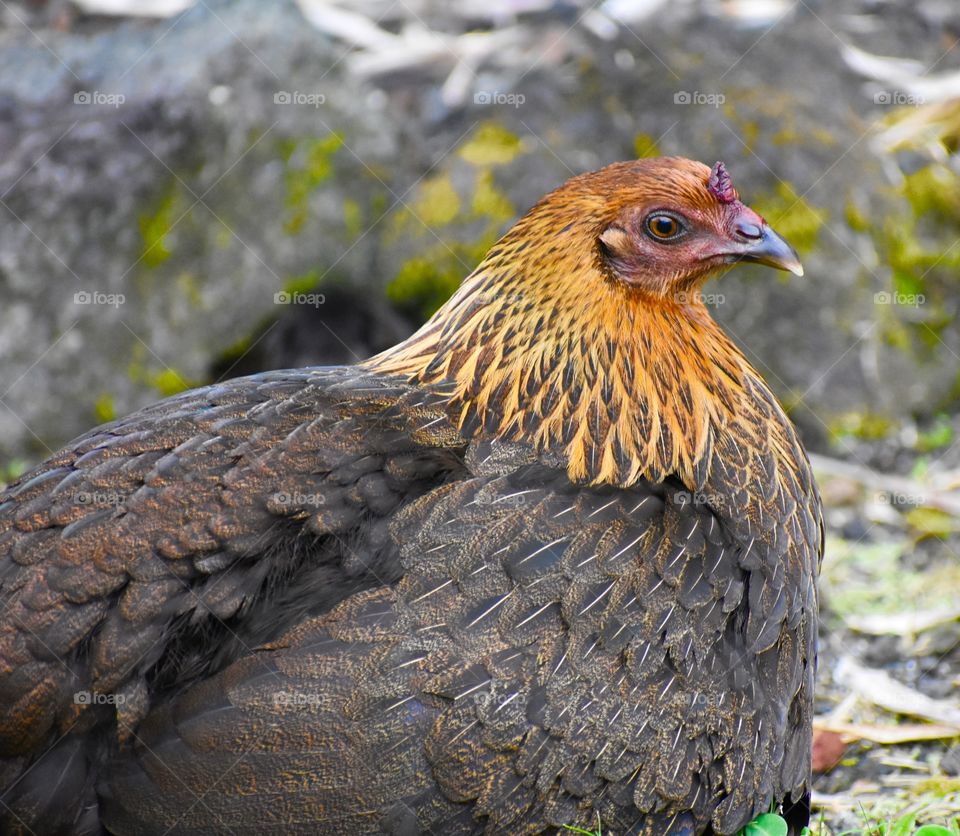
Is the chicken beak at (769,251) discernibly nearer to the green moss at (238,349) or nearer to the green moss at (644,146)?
the green moss at (644,146)

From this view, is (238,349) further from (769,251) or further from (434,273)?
(769,251)

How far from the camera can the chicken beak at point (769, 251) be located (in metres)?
4.12

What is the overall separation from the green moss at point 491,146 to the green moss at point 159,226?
5.72 ft

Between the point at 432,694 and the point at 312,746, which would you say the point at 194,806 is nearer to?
the point at 312,746

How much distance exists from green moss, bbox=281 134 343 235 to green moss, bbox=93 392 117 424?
1424 mm

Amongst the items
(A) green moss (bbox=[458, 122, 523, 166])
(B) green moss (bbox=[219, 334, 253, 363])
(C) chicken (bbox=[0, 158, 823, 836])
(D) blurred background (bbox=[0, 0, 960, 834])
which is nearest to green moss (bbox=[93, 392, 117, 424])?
(D) blurred background (bbox=[0, 0, 960, 834])

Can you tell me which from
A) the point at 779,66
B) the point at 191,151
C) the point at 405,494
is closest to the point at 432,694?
the point at 405,494

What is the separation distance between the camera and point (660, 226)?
13.3 ft

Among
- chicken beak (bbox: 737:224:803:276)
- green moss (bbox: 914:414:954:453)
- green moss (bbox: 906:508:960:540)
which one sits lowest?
green moss (bbox: 906:508:960:540)

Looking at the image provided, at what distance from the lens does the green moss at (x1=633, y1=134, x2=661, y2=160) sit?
7555mm

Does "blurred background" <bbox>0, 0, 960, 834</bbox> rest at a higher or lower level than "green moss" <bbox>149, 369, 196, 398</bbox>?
higher

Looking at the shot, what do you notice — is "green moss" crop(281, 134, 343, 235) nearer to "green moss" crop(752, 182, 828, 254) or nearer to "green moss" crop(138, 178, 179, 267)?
"green moss" crop(138, 178, 179, 267)

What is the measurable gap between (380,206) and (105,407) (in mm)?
2001

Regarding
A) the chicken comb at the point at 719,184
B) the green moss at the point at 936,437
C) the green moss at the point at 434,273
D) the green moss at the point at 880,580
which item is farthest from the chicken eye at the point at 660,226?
the green moss at the point at 936,437
